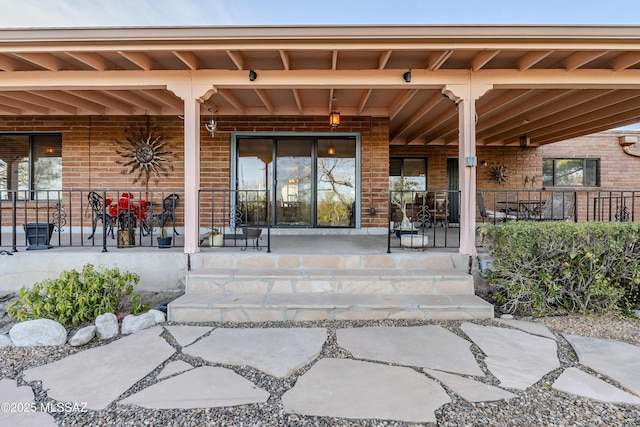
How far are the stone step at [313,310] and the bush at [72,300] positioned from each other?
22.9 inches

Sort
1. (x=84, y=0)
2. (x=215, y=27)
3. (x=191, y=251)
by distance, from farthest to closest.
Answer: (x=84, y=0) < (x=191, y=251) < (x=215, y=27)

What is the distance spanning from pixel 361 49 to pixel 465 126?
153 centimetres

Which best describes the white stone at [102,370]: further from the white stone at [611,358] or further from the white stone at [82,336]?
the white stone at [611,358]

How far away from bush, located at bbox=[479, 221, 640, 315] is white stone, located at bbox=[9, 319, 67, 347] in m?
3.94

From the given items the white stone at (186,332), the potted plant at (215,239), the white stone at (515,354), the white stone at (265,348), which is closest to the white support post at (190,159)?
the potted plant at (215,239)

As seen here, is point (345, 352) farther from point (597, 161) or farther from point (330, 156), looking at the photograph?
point (597, 161)

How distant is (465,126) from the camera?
3.78m

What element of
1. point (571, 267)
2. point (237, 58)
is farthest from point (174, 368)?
point (571, 267)

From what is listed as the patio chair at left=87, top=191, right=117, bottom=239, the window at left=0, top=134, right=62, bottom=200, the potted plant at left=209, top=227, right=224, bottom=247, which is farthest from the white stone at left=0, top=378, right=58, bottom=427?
the window at left=0, top=134, right=62, bottom=200

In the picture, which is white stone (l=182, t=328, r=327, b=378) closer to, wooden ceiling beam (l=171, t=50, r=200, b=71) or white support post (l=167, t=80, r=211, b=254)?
white support post (l=167, t=80, r=211, b=254)

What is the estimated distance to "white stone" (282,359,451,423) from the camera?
1.62 metres

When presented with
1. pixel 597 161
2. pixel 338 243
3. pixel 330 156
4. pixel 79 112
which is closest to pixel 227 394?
pixel 338 243

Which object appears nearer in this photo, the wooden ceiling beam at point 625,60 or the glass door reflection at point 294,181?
the wooden ceiling beam at point 625,60

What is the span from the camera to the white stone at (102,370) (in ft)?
5.89
